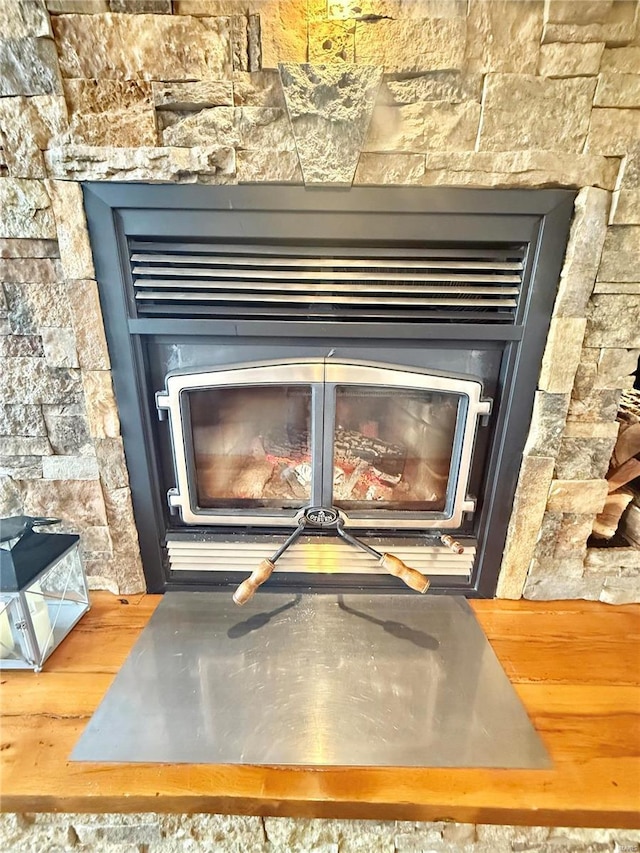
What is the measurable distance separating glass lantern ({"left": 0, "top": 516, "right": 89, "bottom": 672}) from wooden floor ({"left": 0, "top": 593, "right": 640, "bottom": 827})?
0.05m

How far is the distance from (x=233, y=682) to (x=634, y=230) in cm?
132

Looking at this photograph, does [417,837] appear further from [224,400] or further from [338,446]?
[224,400]

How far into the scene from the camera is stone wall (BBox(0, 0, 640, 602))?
879mm

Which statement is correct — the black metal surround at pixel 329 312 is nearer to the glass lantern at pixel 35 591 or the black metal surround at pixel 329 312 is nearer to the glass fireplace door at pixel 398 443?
the glass fireplace door at pixel 398 443

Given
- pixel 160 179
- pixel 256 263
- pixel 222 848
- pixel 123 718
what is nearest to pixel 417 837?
pixel 222 848

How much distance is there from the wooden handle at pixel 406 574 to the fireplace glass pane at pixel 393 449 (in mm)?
173

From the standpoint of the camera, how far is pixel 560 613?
127 centimetres

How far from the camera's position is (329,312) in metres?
1.07

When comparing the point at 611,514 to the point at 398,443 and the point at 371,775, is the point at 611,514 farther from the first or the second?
the point at 371,775

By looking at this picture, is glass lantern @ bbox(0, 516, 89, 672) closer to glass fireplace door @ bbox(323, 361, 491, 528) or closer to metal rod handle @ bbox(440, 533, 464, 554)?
glass fireplace door @ bbox(323, 361, 491, 528)

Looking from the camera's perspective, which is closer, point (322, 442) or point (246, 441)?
point (322, 442)

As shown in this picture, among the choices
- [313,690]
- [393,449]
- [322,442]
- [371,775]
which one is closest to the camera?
[371,775]

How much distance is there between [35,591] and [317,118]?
1.21m

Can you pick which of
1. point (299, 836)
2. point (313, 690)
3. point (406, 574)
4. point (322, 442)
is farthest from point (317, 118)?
point (299, 836)
